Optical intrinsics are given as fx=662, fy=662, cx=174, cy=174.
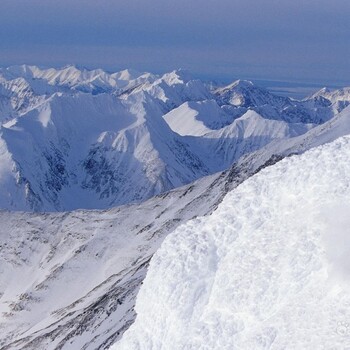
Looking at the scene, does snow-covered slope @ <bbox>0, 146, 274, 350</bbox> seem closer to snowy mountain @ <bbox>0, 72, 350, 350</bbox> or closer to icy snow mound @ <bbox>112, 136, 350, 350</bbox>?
snowy mountain @ <bbox>0, 72, 350, 350</bbox>

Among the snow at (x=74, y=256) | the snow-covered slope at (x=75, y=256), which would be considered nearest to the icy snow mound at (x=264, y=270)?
the snow-covered slope at (x=75, y=256)

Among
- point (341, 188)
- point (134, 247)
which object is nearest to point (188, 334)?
point (341, 188)

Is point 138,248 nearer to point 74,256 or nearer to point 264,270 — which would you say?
point 74,256

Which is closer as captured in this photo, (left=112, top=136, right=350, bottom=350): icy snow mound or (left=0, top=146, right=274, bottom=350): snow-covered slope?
(left=112, top=136, right=350, bottom=350): icy snow mound

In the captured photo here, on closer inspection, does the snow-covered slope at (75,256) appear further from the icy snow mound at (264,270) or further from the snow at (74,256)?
the icy snow mound at (264,270)

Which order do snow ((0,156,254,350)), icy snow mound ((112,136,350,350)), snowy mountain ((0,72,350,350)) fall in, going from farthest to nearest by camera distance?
1. snow ((0,156,254,350))
2. snowy mountain ((0,72,350,350))
3. icy snow mound ((112,136,350,350))

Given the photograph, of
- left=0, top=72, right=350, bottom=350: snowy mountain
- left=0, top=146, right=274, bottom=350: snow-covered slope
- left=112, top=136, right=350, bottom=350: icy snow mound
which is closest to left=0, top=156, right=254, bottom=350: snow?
left=0, top=146, right=274, bottom=350: snow-covered slope

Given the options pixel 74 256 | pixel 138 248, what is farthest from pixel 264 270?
pixel 74 256

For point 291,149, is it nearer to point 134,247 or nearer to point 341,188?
point 134,247
